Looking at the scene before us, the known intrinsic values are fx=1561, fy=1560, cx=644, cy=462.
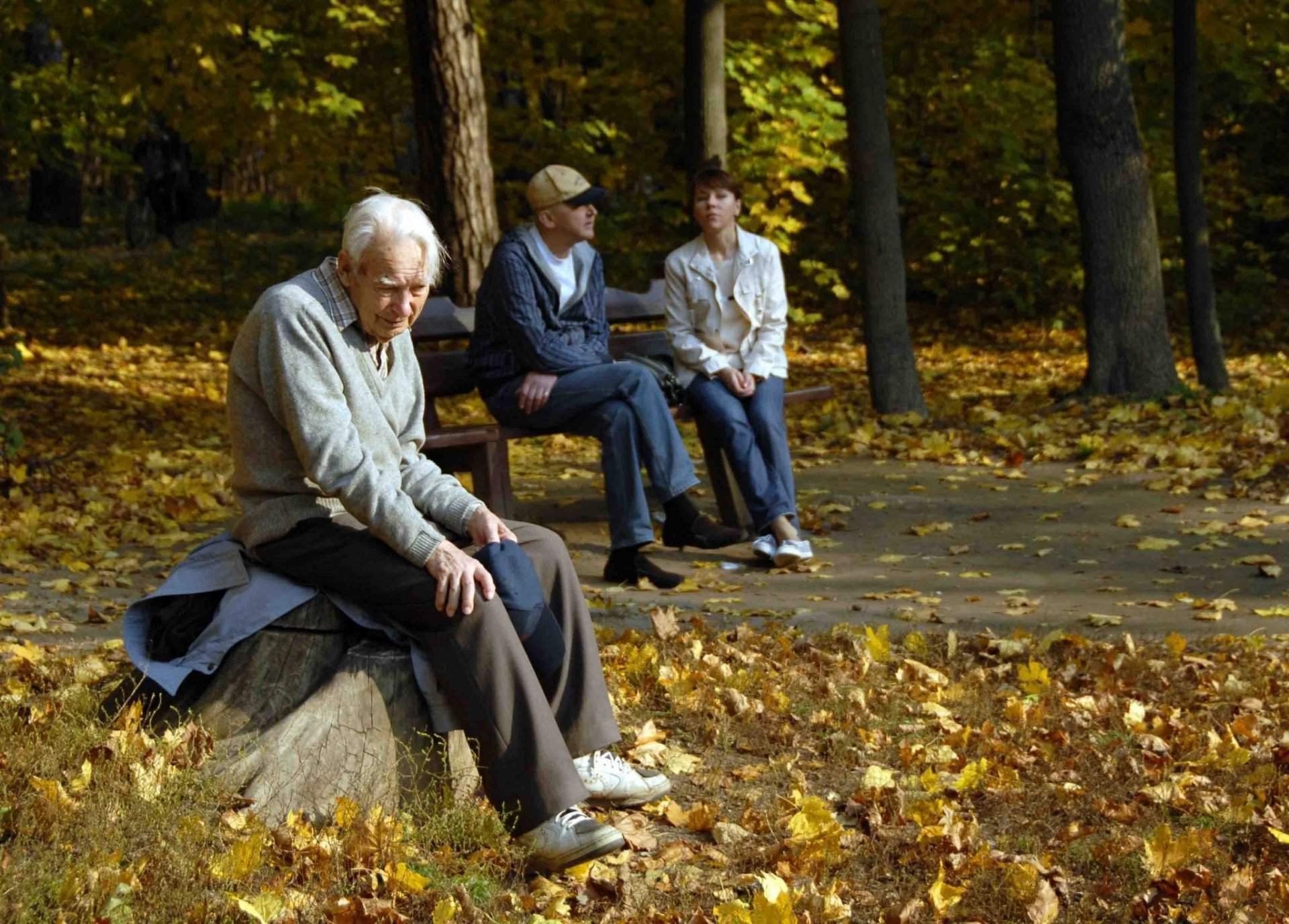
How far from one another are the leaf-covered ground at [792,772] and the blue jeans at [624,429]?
2.24 ft

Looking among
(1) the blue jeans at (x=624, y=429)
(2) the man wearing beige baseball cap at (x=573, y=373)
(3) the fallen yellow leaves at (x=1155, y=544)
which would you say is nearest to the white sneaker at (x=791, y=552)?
(2) the man wearing beige baseball cap at (x=573, y=373)

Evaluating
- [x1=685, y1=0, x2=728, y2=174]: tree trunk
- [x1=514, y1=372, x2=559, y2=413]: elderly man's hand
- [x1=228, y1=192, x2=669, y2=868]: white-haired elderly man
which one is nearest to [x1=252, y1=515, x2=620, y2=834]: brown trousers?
[x1=228, y1=192, x2=669, y2=868]: white-haired elderly man

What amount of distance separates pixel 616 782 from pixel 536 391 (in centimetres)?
291

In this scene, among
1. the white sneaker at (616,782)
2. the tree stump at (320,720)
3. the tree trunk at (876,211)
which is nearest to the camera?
the tree stump at (320,720)

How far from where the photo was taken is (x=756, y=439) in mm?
7098

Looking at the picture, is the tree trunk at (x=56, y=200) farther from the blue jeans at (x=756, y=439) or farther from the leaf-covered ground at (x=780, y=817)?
the leaf-covered ground at (x=780, y=817)

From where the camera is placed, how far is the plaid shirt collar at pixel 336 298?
12.4ft

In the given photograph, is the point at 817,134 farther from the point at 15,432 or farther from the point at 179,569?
the point at 179,569

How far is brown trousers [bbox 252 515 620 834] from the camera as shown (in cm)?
352

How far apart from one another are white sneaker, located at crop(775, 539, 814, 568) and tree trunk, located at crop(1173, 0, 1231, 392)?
234 inches

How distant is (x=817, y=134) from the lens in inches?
510

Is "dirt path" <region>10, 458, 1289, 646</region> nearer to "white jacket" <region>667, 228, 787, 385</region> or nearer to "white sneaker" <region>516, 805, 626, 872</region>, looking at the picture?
"white jacket" <region>667, 228, 787, 385</region>

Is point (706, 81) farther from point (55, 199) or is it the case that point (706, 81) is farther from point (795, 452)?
point (55, 199)

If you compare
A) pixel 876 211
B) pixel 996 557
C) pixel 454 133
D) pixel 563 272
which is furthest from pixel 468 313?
pixel 876 211
